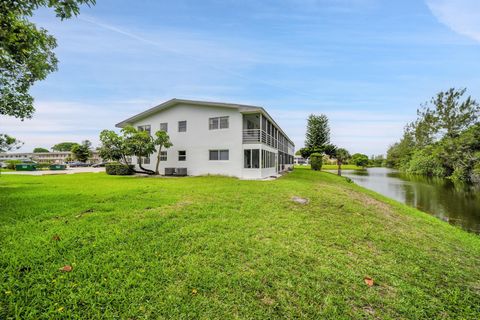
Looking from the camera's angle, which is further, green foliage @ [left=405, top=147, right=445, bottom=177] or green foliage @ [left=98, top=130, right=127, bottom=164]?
green foliage @ [left=405, top=147, right=445, bottom=177]

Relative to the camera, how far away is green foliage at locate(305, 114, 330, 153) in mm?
55750

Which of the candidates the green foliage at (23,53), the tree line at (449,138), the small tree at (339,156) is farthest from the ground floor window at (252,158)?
the tree line at (449,138)

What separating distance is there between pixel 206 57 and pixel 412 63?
54.3 feet

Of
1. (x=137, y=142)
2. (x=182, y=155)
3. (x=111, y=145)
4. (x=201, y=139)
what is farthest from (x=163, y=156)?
(x=201, y=139)

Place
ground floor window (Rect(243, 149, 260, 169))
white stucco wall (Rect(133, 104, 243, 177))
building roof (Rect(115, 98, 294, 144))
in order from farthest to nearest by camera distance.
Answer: ground floor window (Rect(243, 149, 260, 169)) < white stucco wall (Rect(133, 104, 243, 177)) < building roof (Rect(115, 98, 294, 144))

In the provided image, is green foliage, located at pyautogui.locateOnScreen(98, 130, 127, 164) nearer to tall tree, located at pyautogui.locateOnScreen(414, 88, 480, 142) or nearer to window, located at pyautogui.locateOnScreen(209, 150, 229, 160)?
window, located at pyautogui.locateOnScreen(209, 150, 229, 160)

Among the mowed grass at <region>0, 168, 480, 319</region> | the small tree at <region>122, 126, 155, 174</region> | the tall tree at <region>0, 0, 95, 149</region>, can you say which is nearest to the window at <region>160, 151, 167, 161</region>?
the small tree at <region>122, 126, 155, 174</region>

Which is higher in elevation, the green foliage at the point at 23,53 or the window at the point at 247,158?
the green foliage at the point at 23,53

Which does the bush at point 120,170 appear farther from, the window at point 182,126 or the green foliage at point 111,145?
the window at point 182,126

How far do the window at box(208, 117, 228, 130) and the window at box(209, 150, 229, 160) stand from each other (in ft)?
6.71

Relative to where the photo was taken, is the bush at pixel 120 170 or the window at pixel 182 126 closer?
the window at pixel 182 126

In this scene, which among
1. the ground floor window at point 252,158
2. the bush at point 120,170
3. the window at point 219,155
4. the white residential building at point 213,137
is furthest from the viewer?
the bush at point 120,170

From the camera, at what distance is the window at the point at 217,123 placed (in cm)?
1830

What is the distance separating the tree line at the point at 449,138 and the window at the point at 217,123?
3316 cm
